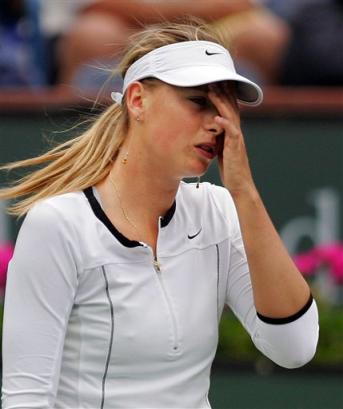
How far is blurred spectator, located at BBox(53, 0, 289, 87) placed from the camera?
6641 mm

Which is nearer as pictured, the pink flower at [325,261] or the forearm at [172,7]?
the pink flower at [325,261]

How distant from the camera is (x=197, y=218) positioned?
3.02 metres

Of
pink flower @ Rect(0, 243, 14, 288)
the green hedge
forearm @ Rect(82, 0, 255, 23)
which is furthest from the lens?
forearm @ Rect(82, 0, 255, 23)

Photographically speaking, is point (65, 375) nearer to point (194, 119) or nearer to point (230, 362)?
point (194, 119)

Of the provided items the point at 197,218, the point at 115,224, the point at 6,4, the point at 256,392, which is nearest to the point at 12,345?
the point at 115,224

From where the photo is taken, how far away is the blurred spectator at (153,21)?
21.8 feet

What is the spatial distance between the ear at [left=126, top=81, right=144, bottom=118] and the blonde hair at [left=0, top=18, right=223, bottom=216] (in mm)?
56

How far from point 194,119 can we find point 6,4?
166 inches

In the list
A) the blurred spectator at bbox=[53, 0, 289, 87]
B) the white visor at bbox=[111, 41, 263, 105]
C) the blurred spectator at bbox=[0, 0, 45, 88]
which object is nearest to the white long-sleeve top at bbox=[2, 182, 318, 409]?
the white visor at bbox=[111, 41, 263, 105]

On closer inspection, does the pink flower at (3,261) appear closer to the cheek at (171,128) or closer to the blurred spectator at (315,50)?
the blurred spectator at (315,50)

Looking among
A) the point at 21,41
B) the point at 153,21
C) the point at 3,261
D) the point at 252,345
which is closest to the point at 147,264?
the point at 3,261

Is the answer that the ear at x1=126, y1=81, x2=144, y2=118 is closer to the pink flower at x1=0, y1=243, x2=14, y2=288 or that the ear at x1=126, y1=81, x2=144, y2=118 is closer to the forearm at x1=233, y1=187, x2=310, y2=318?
the forearm at x1=233, y1=187, x2=310, y2=318

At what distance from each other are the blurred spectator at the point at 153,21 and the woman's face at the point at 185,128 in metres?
3.71

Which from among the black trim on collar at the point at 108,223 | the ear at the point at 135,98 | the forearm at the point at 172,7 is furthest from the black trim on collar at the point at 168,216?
the forearm at the point at 172,7
